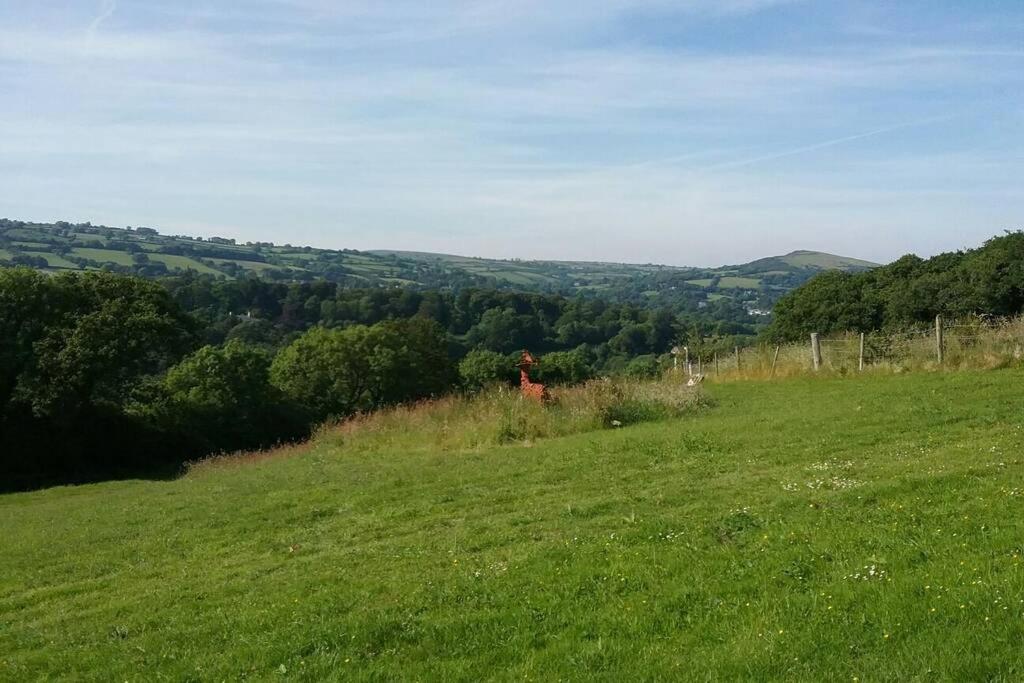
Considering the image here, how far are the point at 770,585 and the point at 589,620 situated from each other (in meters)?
1.36

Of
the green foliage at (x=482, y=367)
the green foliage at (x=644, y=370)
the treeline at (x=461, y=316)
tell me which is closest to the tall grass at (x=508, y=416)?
the green foliage at (x=644, y=370)

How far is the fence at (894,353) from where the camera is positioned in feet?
80.0

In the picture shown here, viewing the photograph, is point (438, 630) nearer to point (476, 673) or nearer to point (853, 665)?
point (476, 673)

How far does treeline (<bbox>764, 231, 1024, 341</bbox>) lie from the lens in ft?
128

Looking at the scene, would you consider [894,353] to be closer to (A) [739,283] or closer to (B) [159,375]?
(B) [159,375]

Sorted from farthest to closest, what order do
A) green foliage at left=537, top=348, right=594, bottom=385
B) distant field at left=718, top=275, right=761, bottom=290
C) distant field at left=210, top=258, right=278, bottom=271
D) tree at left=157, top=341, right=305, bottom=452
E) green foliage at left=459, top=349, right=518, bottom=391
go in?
distant field at left=210, top=258, right=278, bottom=271 → distant field at left=718, top=275, right=761, bottom=290 → green foliage at left=537, top=348, right=594, bottom=385 → green foliage at left=459, top=349, right=518, bottom=391 → tree at left=157, top=341, right=305, bottom=452

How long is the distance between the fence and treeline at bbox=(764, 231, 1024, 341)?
367 inches

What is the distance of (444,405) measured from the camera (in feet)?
76.3

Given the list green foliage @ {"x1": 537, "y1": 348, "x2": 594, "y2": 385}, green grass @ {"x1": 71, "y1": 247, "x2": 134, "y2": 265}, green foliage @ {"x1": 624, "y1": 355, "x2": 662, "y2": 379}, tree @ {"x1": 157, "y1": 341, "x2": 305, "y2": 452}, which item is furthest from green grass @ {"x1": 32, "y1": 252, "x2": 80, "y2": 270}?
green foliage @ {"x1": 624, "y1": 355, "x2": 662, "y2": 379}

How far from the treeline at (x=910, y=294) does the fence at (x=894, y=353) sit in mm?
9324

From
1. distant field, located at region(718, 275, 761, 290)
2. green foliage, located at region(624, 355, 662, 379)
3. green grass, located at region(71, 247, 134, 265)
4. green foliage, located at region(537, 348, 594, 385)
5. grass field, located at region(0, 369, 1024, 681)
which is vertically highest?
green grass, located at region(71, 247, 134, 265)

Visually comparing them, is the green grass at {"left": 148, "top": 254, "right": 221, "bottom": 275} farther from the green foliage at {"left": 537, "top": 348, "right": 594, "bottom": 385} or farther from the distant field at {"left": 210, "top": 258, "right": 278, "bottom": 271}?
the green foliage at {"left": 537, "top": 348, "right": 594, "bottom": 385}

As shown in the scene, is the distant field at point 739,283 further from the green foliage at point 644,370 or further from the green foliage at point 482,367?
the green foliage at point 644,370

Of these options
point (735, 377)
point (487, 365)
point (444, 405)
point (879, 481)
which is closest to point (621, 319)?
point (487, 365)
